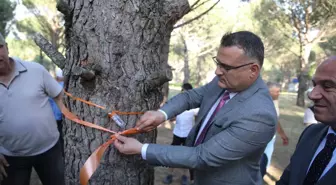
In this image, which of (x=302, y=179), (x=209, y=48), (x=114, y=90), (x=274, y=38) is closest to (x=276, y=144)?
(x=302, y=179)

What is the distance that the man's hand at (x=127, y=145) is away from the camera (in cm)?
150

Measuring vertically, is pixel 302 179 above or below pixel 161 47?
below

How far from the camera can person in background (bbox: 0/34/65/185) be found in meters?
2.39

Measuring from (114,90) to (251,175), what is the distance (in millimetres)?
917

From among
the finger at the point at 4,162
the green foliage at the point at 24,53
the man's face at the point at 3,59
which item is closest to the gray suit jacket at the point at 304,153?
the finger at the point at 4,162

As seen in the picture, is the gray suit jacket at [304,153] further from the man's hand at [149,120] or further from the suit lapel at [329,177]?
the man's hand at [149,120]

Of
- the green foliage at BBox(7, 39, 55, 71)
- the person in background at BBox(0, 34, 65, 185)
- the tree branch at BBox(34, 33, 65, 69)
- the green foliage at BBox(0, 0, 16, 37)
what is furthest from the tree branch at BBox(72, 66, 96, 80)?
the green foliage at BBox(7, 39, 55, 71)

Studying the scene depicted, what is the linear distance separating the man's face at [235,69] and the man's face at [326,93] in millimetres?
314

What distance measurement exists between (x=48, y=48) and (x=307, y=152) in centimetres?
162

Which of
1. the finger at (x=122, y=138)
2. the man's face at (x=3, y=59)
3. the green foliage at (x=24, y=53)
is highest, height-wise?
the man's face at (x=3, y=59)

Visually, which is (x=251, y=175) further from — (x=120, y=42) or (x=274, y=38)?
(x=274, y=38)

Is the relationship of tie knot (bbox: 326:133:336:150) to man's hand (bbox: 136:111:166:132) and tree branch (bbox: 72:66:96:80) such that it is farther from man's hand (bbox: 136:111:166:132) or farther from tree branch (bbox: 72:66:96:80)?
tree branch (bbox: 72:66:96:80)

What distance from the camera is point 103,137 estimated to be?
5.46 ft

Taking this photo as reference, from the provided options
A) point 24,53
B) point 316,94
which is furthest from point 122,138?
point 24,53
